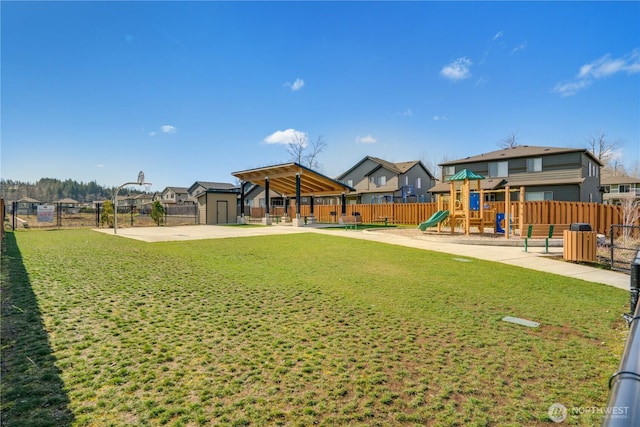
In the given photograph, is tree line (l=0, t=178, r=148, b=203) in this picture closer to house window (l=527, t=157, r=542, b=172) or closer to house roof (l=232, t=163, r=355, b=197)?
house roof (l=232, t=163, r=355, b=197)

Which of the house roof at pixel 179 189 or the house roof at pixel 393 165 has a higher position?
the house roof at pixel 393 165

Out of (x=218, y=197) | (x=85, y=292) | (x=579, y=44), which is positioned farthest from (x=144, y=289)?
(x=218, y=197)

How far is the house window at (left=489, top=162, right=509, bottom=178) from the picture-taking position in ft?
98.4

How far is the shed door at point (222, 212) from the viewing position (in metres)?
28.4

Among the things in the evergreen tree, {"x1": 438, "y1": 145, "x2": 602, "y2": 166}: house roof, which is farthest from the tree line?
{"x1": 438, "y1": 145, "x2": 602, "y2": 166}: house roof

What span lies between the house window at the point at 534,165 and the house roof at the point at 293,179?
16322 millimetres

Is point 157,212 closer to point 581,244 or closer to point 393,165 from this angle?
point 581,244

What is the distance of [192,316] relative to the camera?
439cm

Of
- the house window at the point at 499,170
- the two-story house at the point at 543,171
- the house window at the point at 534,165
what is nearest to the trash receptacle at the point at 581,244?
the two-story house at the point at 543,171

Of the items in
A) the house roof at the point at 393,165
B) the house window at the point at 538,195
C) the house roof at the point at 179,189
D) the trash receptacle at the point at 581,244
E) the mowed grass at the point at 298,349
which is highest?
the house roof at the point at 393,165

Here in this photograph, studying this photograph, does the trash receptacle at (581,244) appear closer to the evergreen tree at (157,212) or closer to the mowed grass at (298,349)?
the mowed grass at (298,349)

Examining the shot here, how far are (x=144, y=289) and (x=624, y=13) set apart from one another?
49.8 ft

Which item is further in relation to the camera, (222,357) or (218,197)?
(218,197)

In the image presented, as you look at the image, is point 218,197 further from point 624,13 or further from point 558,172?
point 558,172
